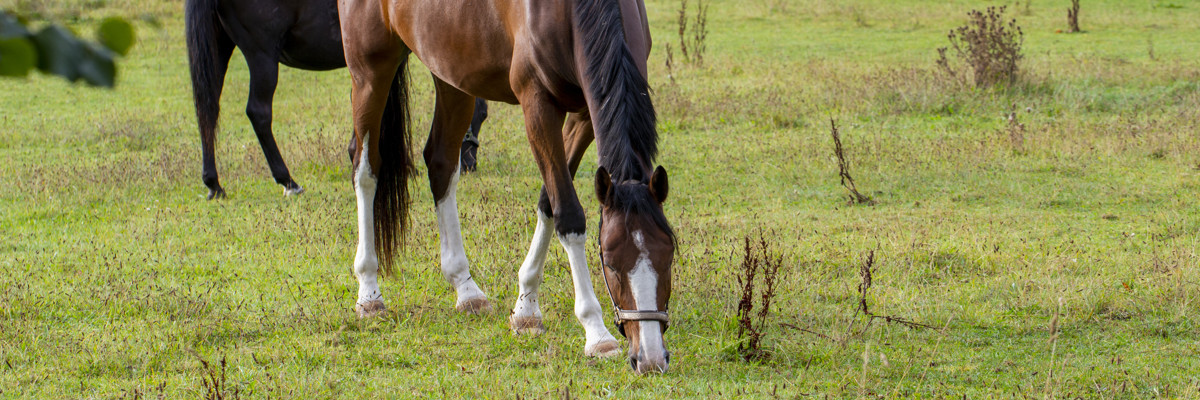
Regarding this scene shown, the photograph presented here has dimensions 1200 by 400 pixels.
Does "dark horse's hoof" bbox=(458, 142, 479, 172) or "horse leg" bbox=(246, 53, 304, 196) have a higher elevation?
"horse leg" bbox=(246, 53, 304, 196)

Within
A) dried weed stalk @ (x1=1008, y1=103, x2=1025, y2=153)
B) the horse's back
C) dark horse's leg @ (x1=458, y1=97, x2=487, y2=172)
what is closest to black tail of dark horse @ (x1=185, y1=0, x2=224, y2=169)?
the horse's back

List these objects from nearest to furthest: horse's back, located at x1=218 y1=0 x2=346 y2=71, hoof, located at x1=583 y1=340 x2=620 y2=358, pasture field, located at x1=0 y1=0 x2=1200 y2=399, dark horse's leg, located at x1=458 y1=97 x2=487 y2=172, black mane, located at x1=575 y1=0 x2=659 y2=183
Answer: black mane, located at x1=575 y1=0 x2=659 y2=183
pasture field, located at x1=0 y1=0 x2=1200 y2=399
hoof, located at x1=583 y1=340 x2=620 y2=358
horse's back, located at x1=218 y1=0 x2=346 y2=71
dark horse's leg, located at x1=458 y1=97 x2=487 y2=172

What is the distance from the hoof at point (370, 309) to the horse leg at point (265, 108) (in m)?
2.79

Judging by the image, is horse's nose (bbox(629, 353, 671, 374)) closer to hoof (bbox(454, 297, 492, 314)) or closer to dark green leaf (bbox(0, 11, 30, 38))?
hoof (bbox(454, 297, 492, 314))

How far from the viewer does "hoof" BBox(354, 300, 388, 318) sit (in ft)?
14.3

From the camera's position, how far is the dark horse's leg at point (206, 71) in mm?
6578

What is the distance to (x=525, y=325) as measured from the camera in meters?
4.14

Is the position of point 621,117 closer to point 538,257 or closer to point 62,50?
point 538,257

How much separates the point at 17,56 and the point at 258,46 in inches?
255

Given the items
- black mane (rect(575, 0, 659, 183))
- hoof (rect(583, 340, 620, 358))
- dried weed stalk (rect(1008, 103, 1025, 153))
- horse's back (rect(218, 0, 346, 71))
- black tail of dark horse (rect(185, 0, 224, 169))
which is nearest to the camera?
black mane (rect(575, 0, 659, 183))

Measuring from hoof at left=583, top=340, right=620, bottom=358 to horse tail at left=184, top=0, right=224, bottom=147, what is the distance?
400cm

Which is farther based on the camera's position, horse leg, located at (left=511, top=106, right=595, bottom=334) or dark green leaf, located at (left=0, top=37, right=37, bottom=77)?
horse leg, located at (left=511, top=106, right=595, bottom=334)

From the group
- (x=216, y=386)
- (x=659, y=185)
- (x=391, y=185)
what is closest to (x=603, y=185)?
(x=659, y=185)

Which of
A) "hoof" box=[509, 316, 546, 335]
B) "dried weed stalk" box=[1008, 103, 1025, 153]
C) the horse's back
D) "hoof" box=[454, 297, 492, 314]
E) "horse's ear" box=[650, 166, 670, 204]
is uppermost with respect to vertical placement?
the horse's back
